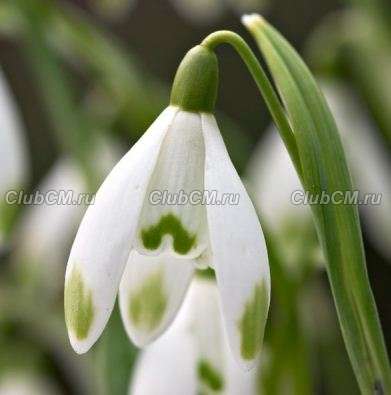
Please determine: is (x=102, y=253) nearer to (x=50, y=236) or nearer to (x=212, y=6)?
(x=50, y=236)

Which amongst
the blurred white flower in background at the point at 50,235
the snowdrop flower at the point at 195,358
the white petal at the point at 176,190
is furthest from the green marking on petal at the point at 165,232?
the blurred white flower in background at the point at 50,235

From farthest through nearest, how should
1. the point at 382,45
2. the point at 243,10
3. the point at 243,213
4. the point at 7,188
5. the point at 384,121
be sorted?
the point at 243,10 < the point at 384,121 < the point at 382,45 < the point at 7,188 < the point at 243,213

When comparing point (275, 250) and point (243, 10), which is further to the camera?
point (243, 10)

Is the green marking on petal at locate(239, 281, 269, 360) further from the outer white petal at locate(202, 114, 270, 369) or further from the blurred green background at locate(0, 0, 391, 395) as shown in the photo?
the blurred green background at locate(0, 0, 391, 395)

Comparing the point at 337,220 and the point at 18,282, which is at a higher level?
the point at 18,282

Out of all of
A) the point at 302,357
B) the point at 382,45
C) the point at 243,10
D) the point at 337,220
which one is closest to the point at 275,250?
the point at 302,357

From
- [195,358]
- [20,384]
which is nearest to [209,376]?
[195,358]

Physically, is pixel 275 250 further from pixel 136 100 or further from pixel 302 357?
pixel 136 100
